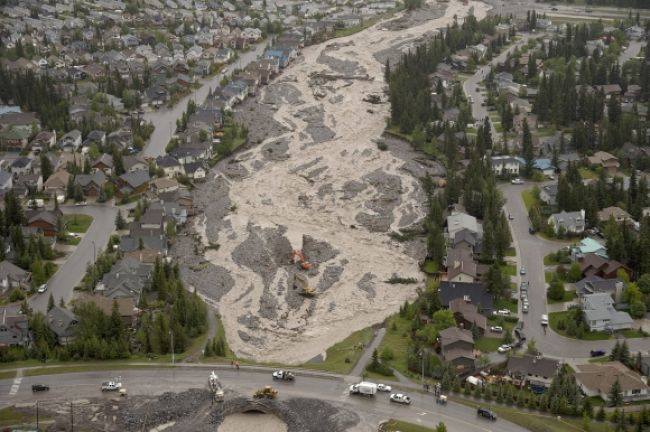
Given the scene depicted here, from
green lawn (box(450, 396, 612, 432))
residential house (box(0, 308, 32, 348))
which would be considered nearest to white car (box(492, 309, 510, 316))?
green lawn (box(450, 396, 612, 432))

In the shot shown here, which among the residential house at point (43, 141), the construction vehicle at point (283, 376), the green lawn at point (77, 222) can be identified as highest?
the residential house at point (43, 141)

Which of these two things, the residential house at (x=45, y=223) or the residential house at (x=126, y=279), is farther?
the residential house at (x=45, y=223)

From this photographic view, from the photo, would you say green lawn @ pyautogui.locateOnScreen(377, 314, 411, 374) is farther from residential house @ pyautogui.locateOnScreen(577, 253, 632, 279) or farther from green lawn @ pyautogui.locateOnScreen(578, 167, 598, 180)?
green lawn @ pyautogui.locateOnScreen(578, 167, 598, 180)

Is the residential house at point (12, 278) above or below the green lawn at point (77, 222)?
above

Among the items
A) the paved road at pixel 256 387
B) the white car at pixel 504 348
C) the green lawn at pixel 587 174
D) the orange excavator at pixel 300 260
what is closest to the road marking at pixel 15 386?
the paved road at pixel 256 387

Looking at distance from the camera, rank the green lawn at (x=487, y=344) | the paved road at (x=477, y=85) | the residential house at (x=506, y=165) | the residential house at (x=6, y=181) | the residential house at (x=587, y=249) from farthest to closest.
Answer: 1. the paved road at (x=477, y=85)
2. the residential house at (x=506, y=165)
3. the residential house at (x=6, y=181)
4. the residential house at (x=587, y=249)
5. the green lawn at (x=487, y=344)

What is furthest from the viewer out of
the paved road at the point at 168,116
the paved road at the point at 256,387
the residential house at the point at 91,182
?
the paved road at the point at 168,116

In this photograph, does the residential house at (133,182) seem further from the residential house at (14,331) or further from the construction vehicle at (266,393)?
the construction vehicle at (266,393)

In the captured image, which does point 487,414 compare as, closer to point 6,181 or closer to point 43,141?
Result: point 6,181
